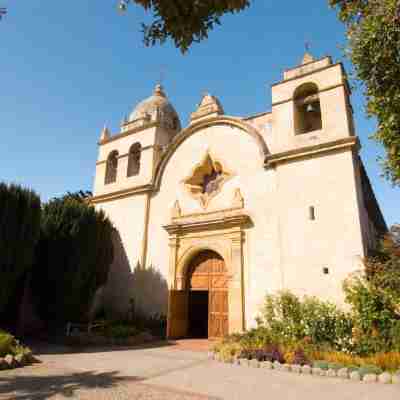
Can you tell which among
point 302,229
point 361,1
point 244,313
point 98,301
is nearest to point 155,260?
point 98,301

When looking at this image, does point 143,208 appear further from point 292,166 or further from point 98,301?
point 292,166

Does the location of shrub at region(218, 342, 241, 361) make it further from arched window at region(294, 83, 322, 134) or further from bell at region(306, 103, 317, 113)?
bell at region(306, 103, 317, 113)

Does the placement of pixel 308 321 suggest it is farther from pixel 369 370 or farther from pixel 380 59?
pixel 380 59

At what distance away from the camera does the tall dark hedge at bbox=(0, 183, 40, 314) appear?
32.0ft

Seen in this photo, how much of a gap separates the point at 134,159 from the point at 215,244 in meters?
7.52

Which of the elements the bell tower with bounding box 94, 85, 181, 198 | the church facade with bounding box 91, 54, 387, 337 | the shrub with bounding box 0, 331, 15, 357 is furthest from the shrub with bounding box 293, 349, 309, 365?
the bell tower with bounding box 94, 85, 181, 198

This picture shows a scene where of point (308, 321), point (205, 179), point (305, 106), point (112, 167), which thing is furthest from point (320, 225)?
point (112, 167)

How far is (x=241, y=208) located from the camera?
39.0 ft

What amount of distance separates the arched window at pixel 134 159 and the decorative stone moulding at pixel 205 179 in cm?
398

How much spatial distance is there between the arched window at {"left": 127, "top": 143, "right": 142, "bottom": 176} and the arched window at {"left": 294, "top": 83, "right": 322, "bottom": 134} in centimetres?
785

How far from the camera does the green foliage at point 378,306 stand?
7.98 m

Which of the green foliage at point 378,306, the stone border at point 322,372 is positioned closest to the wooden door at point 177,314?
the stone border at point 322,372

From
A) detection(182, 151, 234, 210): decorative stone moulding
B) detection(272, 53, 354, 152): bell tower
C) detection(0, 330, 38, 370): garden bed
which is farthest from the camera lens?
detection(182, 151, 234, 210): decorative stone moulding

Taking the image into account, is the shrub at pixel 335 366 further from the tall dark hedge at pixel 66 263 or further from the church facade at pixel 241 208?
the tall dark hedge at pixel 66 263
